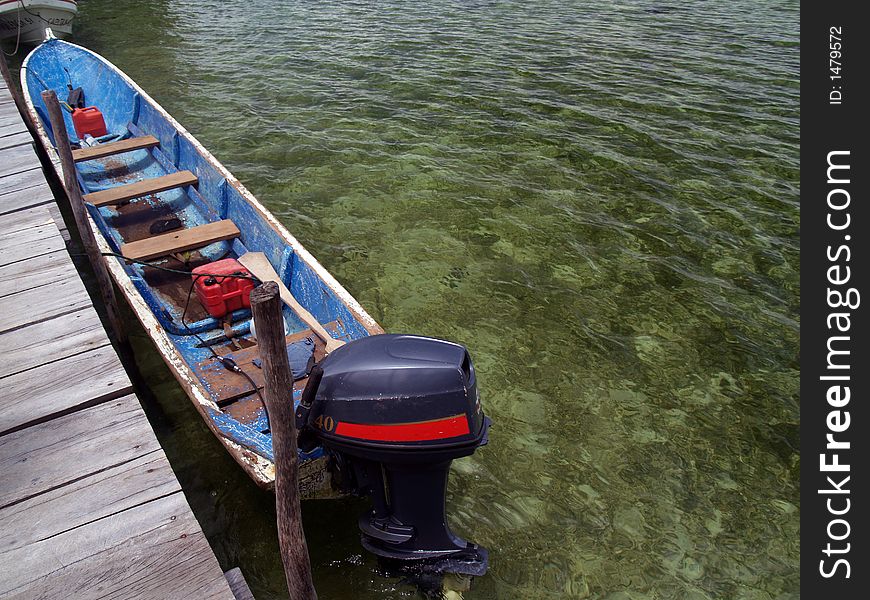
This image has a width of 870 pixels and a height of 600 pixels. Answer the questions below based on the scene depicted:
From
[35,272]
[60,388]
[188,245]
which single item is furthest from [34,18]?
[60,388]

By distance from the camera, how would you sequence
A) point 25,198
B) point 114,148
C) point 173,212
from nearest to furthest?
point 25,198
point 173,212
point 114,148

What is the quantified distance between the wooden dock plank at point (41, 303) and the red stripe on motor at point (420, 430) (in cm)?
300

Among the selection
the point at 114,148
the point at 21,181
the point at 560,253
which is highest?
the point at 114,148

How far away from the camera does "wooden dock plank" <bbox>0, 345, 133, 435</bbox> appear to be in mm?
4121

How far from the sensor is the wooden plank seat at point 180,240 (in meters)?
6.90

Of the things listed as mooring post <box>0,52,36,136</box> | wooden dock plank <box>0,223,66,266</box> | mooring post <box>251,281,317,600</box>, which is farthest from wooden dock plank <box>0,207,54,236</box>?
mooring post <box>0,52,36,136</box>

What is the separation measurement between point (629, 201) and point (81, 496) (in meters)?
7.73

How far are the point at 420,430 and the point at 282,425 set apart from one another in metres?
0.75

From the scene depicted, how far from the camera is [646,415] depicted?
19.3ft

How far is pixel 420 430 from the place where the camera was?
3.53 m

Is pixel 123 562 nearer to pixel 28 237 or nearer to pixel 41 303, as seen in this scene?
pixel 41 303

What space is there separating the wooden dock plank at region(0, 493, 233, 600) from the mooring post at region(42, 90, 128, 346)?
11.3 ft

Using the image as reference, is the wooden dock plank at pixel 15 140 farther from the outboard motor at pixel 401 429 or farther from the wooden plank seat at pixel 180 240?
the outboard motor at pixel 401 429

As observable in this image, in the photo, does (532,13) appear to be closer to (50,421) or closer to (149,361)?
(149,361)
